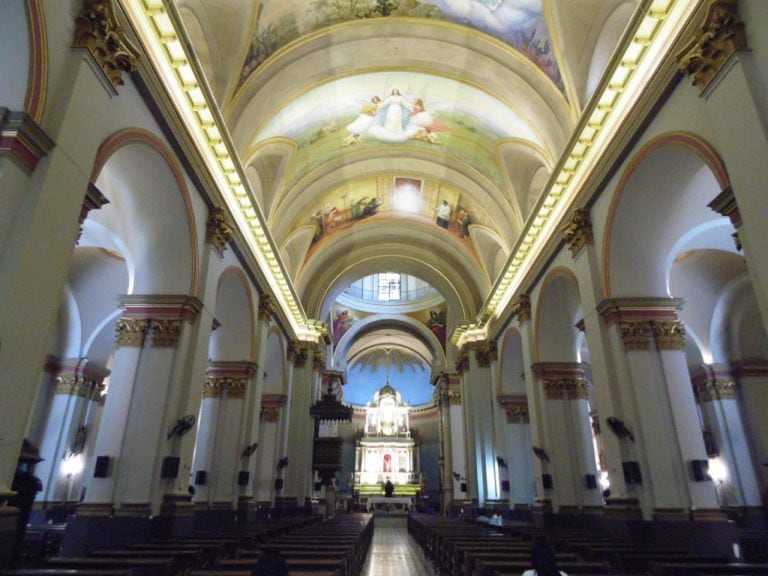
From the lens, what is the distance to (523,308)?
13.4m

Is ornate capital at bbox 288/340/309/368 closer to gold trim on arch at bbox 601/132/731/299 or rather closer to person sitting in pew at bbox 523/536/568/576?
gold trim on arch at bbox 601/132/731/299

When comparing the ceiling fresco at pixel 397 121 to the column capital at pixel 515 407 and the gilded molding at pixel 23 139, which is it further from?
the gilded molding at pixel 23 139

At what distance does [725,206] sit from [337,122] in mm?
10189

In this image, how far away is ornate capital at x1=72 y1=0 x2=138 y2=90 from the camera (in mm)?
5238

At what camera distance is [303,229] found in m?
16.6

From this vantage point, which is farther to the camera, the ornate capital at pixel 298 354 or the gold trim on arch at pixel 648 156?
the ornate capital at pixel 298 354

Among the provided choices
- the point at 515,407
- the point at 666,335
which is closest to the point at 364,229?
the point at 515,407

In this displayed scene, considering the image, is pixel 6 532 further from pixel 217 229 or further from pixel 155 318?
pixel 217 229

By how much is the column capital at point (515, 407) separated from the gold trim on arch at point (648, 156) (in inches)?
315

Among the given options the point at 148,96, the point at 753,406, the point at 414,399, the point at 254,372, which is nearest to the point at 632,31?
the point at 148,96

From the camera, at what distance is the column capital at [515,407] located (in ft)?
52.2

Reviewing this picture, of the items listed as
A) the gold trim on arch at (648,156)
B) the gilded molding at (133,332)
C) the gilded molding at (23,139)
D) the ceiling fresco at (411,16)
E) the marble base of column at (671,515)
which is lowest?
the marble base of column at (671,515)

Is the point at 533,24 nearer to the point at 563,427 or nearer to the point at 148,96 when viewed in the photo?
the point at 148,96

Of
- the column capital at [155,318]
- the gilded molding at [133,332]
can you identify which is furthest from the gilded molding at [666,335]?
the gilded molding at [133,332]
